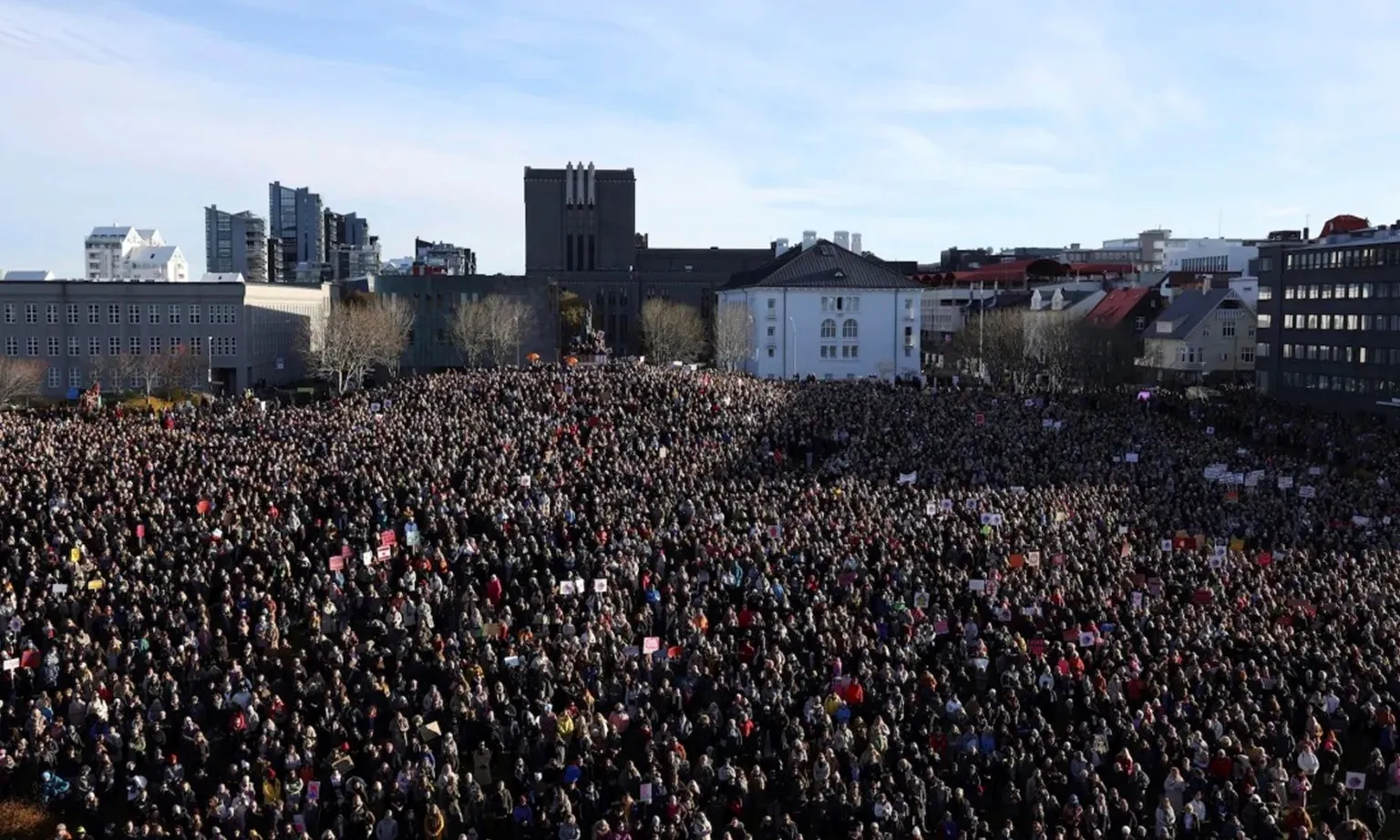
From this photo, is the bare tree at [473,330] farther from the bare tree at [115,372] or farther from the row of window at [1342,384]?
the row of window at [1342,384]

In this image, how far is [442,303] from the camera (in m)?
103

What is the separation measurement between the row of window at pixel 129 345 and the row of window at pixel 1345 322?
2496 inches

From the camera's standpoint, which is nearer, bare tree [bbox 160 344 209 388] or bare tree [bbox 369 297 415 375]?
bare tree [bbox 160 344 209 388]

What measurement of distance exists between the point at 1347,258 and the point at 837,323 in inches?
1182

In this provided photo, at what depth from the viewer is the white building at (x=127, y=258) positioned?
174750 millimetres

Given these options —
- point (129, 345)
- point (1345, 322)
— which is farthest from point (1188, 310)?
point (129, 345)

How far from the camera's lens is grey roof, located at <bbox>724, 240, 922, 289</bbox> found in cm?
8725

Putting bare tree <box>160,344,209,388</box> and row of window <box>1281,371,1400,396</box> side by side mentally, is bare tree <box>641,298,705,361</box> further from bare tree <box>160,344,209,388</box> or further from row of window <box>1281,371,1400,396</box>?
row of window <box>1281,371,1400,396</box>

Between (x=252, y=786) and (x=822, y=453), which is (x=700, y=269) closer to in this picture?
(x=822, y=453)

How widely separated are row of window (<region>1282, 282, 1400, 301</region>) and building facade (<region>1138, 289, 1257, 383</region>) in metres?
8.82

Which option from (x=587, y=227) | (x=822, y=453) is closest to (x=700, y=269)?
(x=587, y=227)

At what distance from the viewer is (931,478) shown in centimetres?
4166

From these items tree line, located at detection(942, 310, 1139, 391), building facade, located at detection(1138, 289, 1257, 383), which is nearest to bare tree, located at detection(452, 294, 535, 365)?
tree line, located at detection(942, 310, 1139, 391)

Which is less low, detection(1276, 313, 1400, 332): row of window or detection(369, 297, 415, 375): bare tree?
→ detection(1276, 313, 1400, 332): row of window
